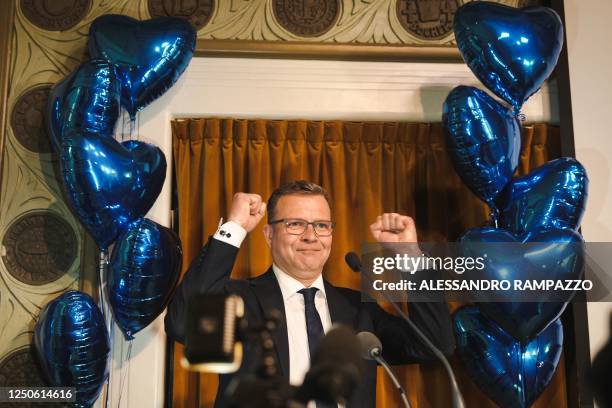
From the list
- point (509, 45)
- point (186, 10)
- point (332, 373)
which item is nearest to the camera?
point (332, 373)

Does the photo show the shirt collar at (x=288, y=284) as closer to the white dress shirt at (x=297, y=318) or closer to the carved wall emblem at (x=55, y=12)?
the white dress shirt at (x=297, y=318)

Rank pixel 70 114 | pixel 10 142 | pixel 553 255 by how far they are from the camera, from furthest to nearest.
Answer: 1. pixel 10 142
2. pixel 70 114
3. pixel 553 255

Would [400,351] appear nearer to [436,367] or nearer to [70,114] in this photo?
[436,367]

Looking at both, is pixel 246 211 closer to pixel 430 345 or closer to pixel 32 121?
pixel 430 345

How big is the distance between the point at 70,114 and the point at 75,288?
2.17 feet

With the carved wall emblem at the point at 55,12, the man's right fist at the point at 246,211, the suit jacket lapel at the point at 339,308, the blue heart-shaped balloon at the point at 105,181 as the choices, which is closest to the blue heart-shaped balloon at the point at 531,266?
the suit jacket lapel at the point at 339,308

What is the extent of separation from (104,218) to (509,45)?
55.4 inches

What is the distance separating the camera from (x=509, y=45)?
2.57 m

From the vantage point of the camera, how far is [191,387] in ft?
9.07

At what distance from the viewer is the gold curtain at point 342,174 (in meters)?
2.89

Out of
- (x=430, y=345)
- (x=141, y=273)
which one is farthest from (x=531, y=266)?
(x=141, y=273)

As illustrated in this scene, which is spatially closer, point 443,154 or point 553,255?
point 553,255

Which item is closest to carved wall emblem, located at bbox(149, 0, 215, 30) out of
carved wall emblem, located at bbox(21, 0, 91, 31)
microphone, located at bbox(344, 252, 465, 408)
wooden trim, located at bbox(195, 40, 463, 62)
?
wooden trim, located at bbox(195, 40, 463, 62)

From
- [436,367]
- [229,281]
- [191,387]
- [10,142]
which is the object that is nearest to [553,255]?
[436,367]
